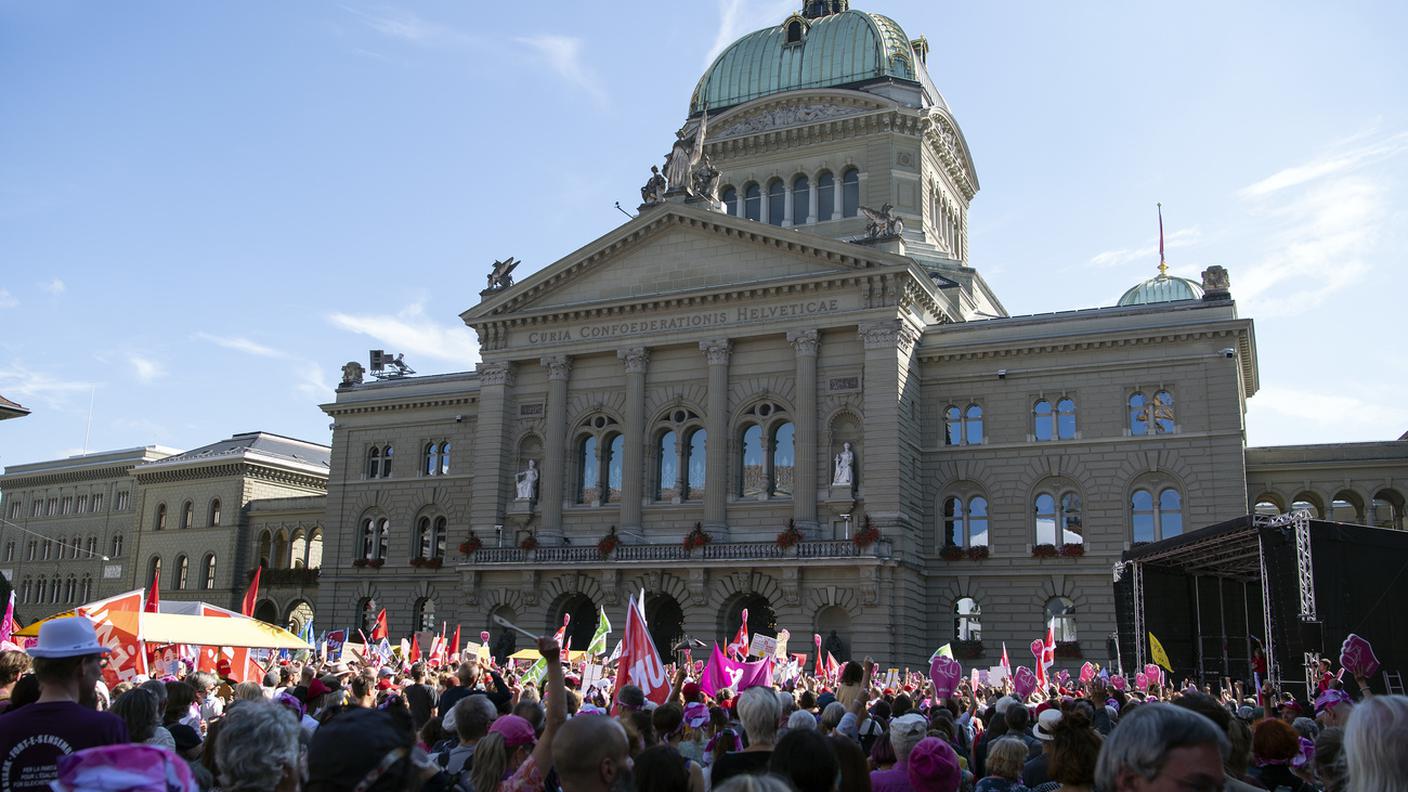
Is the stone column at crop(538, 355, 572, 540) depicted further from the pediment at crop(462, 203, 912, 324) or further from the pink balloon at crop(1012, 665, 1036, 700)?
the pink balloon at crop(1012, 665, 1036, 700)

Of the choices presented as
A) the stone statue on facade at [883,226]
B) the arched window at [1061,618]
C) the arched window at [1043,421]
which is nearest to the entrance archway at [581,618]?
the arched window at [1061,618]

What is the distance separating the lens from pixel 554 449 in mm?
48156

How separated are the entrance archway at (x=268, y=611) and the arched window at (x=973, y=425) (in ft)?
118

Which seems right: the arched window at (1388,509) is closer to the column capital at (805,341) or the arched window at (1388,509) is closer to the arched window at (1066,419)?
the arched window at (1066,419)

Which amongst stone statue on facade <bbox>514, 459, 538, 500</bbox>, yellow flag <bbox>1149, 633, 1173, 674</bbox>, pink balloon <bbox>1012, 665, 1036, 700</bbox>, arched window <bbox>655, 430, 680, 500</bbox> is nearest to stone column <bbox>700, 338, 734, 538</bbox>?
arched window <bbox>655, 430, 680, 500</bbox>

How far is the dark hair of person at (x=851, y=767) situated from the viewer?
6.67 meters

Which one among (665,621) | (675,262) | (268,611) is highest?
(675,262)

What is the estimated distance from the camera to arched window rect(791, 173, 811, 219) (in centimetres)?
5672

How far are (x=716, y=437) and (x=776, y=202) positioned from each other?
16.4 m

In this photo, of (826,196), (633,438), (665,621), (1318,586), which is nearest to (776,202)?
(826,196)

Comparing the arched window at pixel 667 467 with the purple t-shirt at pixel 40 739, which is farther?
the arched window at pixel 667 467

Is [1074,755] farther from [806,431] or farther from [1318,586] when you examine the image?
[806,431]

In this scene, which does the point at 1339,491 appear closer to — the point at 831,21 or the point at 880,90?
the point at 880,90

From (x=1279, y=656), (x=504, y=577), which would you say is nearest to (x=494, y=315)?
(x=504, y=577)
